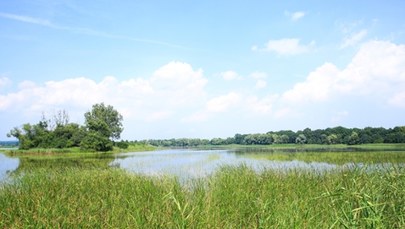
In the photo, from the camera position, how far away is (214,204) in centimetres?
700

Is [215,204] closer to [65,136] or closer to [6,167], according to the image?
[6,167]

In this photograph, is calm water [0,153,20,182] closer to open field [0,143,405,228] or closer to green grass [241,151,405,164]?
open field [0,143,405,228]

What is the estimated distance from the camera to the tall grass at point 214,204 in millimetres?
4864

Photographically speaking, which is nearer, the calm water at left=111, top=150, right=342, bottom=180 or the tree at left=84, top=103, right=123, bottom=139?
the calm water at left=111, top=150, right=342, bottom=180

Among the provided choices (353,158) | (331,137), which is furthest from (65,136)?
(331,137)

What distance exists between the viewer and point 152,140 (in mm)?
153625

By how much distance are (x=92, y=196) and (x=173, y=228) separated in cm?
470

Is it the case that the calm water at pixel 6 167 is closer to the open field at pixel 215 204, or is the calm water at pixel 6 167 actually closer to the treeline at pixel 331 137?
the open field at pixel 215 204

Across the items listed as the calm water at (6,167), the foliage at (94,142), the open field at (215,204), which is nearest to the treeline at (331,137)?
the foliage at (94,142)

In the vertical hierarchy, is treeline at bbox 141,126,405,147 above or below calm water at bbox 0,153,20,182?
above

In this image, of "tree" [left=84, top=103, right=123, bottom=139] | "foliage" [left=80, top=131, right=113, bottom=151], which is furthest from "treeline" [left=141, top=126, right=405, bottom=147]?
"foliage" [left=80, top=131, right=113, bottom=151]

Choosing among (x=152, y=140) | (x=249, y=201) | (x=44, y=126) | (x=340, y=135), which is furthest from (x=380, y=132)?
(x=152, y=140)

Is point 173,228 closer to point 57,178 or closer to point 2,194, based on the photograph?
point 2,194

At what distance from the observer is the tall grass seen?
4.86 metres
